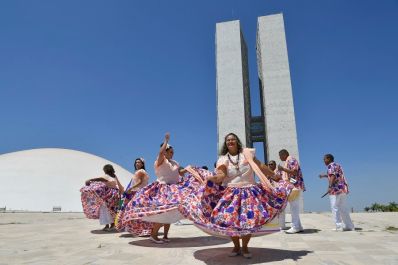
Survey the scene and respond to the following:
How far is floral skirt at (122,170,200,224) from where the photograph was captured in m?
4.83

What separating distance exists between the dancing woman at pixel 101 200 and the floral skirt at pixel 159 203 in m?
2.09

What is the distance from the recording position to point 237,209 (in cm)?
345

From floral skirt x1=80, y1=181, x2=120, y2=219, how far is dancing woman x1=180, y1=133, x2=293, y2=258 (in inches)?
149

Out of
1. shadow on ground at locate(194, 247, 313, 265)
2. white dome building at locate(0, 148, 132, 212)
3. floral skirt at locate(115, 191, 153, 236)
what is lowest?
shadow on ground at locate(194, 247, 313, 265)

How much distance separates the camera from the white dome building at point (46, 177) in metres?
44.3

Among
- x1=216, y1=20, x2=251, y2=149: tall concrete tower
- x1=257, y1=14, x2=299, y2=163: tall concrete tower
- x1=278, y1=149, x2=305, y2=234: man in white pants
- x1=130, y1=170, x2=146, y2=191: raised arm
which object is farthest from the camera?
x1=216, y1=20, x2=251, y2=149: tall concrete tower

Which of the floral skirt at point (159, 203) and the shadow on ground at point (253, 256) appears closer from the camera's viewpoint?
the shadow on ground at point (253, 256)

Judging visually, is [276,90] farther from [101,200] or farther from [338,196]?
[101,200]

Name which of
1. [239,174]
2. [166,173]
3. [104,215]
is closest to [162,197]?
[166,173]

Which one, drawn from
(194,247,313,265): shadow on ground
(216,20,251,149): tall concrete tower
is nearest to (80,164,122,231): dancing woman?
(194,247,313,265): shadow on ground

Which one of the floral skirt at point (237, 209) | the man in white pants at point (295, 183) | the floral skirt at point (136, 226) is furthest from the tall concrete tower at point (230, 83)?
the floral skirt at point (237, 209)

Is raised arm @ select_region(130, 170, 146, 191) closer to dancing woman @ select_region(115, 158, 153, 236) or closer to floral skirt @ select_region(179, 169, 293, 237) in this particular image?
dancing woman @ select_region(115, 158, 153, 236)

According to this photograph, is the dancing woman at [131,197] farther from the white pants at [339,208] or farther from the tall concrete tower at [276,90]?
the tall concrete tower at [276,90]

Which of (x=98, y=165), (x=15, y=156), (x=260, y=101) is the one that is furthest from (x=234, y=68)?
(x=15, y=156)
